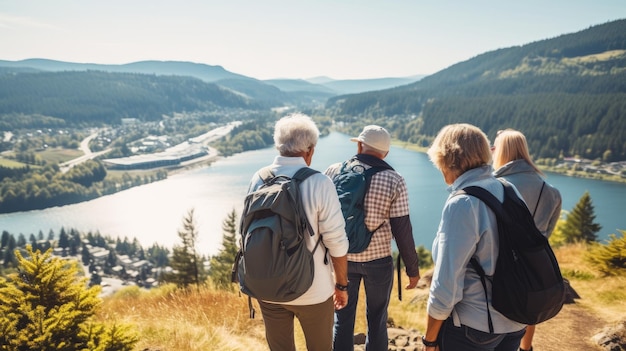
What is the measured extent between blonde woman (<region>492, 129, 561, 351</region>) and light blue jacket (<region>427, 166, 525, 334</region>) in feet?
3.24

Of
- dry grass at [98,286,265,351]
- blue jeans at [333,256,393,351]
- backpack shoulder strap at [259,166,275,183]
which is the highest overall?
backpack shoulder strap at [259,166,275,183]

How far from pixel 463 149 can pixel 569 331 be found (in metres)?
3.28

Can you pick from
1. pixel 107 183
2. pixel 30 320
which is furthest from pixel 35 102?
pixel 30 320

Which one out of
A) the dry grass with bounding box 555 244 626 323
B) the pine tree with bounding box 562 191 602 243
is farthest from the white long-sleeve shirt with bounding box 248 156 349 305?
the pine tree with bounding box 562 191 602 243

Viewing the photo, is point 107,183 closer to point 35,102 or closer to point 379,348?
point 379,348

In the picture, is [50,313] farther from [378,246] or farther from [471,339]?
[471,339]

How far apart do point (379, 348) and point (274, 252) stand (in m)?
1.23

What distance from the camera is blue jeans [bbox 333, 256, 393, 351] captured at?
92.5 inches

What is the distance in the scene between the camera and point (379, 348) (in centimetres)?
245

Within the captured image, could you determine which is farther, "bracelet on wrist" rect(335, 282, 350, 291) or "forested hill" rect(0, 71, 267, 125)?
"forested hill" rect(0, 71, 267, 125)

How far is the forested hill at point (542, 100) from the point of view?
71375 mm

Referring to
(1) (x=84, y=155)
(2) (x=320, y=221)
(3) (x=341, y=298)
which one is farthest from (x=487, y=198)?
(1) (x=84, y=155)

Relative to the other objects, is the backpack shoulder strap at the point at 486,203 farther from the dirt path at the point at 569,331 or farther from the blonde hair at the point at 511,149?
the dirt path at the point at 569,331

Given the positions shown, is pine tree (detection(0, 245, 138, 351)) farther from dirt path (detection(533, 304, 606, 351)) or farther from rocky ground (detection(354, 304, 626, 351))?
dirt path (detection(533, 304, 606, 351))
